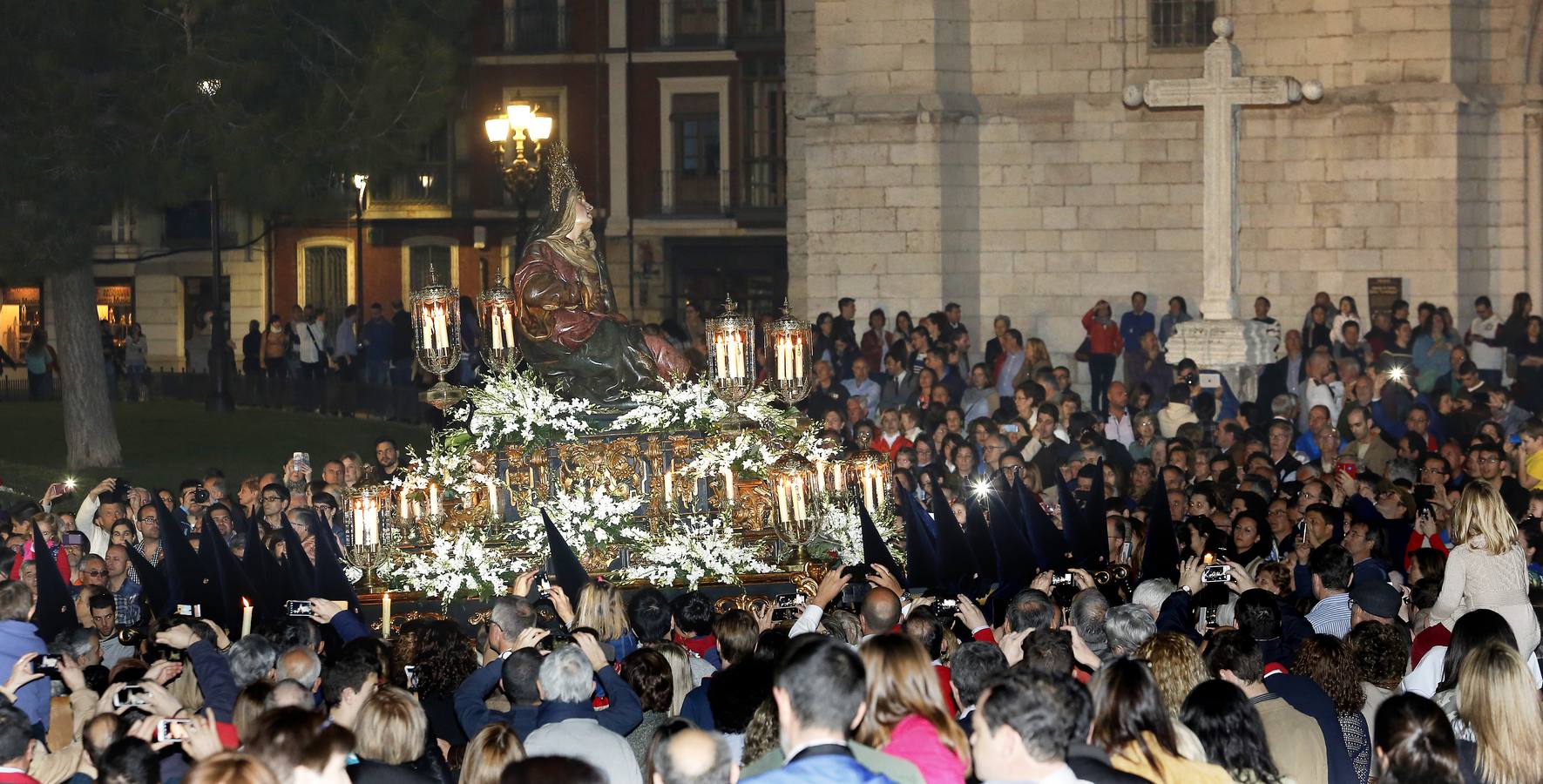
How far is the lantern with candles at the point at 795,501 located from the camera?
41.5 feet

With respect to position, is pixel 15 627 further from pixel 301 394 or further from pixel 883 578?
pixel 301 394

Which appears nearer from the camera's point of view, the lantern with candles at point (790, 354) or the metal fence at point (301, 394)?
the lantern with candles at point (790, 354)

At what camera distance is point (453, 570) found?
12875 mm

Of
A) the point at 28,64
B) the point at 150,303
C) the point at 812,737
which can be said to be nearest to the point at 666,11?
the point at 150,303

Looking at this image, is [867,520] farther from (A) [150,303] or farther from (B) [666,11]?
(A) [150,303]

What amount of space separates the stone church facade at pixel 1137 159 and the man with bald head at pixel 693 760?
17240 millimetres

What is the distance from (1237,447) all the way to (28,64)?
1214 centimetres

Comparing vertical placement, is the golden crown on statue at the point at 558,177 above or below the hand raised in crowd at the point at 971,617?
above

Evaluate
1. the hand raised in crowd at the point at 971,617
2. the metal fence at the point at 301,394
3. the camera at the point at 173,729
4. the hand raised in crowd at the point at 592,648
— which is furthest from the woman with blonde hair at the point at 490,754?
the metal fence at the point at 301,394

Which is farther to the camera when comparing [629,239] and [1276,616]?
[629,239]

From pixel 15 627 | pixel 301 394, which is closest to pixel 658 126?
pixel 301 394

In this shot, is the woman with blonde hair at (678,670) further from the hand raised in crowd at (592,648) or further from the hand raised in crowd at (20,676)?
the hand raised in crowd at (20,676)

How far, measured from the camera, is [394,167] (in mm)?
23297

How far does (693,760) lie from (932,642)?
3.02m
